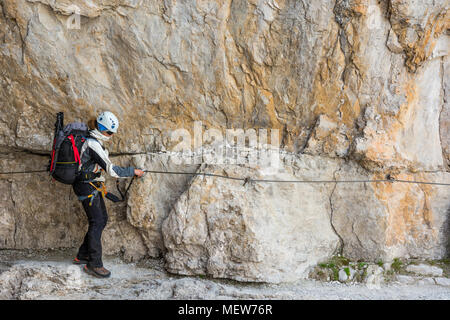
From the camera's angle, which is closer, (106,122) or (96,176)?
(106,122)

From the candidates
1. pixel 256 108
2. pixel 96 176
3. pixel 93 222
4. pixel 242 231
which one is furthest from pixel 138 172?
pixel 256 108

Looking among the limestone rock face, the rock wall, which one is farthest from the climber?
the limestone rock face

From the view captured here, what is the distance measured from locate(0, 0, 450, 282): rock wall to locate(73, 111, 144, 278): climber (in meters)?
0.58

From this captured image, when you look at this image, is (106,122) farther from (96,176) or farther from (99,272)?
(99,272)

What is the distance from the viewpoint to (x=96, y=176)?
6.46 meters

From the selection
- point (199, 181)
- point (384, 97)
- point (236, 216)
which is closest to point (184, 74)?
point (199, 181)

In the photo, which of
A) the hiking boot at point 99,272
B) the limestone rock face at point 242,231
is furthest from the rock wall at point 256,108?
the hiking boot at point 99,272

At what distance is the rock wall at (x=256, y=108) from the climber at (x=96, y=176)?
581 mm

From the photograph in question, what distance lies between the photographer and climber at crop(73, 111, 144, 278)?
245 inches

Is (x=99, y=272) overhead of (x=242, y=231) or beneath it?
beneath

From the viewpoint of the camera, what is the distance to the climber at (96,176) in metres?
6.23

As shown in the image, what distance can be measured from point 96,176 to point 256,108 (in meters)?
2.70

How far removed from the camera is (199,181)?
6.57 m

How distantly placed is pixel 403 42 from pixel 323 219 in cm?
297
